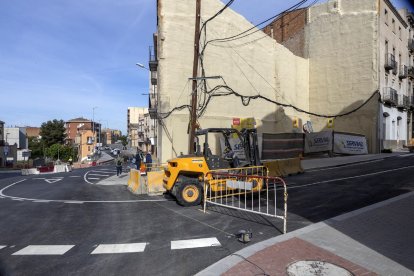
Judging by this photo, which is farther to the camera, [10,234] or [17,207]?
[17,207]

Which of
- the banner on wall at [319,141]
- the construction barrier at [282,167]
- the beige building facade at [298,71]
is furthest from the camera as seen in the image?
the banner on wall at [319,141]

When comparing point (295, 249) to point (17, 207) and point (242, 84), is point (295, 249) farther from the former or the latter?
point (242, 84)

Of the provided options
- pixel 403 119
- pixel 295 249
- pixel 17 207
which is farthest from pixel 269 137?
pixel 403 119

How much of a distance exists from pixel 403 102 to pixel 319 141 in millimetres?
15950

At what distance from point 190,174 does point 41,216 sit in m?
4.62

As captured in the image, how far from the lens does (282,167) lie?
57.5ft

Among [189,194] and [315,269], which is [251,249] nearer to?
[315,269]

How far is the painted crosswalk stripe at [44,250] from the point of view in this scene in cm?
643

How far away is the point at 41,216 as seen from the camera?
9805 millimetres

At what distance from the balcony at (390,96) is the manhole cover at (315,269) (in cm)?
3111

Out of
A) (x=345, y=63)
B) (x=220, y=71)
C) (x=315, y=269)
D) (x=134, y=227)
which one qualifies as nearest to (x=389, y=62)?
(x=345, y=63)

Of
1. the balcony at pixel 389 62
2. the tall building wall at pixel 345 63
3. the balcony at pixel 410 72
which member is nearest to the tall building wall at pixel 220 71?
the tall building wall at pixel 345 63

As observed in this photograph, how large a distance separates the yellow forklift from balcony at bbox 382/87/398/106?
1009 inches

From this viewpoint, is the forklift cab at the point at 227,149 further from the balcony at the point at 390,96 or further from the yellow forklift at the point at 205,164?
the balcony at the point at 390,96
